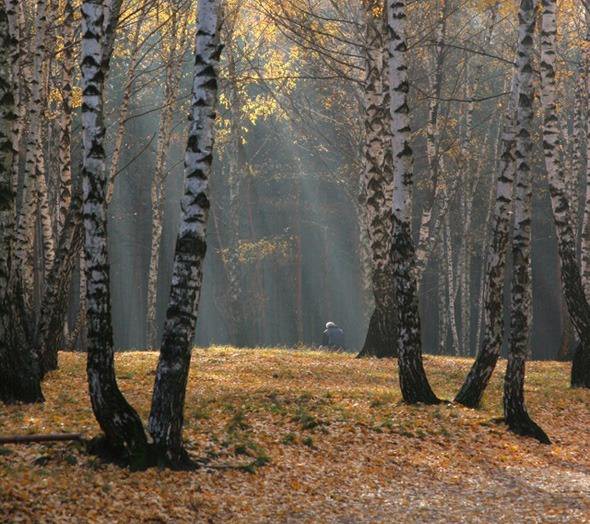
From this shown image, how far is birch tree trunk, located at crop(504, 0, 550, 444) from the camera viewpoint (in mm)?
12570

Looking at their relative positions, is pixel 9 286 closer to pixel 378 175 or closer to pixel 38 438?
pixel 38 438

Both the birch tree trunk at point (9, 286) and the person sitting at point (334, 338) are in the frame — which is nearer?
the birch tree trunk at point (9, 286)

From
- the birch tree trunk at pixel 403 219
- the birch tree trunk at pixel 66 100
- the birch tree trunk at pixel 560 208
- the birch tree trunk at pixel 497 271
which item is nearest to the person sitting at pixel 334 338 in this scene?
the birch tree trunk at pixel 560 208

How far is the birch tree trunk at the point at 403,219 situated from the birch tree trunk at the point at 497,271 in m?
0.97

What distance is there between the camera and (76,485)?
323 inches

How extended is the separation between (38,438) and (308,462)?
3.31m

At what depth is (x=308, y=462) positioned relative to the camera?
1050 centimetres

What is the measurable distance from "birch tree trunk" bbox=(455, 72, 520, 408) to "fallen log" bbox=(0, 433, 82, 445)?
22.2 ft

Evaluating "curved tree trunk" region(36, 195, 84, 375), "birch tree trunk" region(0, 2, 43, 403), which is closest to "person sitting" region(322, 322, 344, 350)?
"curved tree trunk" region(36, 195, 84, 375)

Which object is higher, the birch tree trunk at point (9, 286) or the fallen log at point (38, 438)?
the birch tree trunk at point (9, 286)

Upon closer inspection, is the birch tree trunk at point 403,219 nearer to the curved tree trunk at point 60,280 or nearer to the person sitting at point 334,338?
the curved tree trunk at point 60,280

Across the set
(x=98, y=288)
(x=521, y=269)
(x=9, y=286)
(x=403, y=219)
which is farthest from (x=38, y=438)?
(x=521, y=269)

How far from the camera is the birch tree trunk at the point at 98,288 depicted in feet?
29.9

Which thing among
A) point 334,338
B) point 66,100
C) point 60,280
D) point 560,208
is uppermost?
point 66,100
